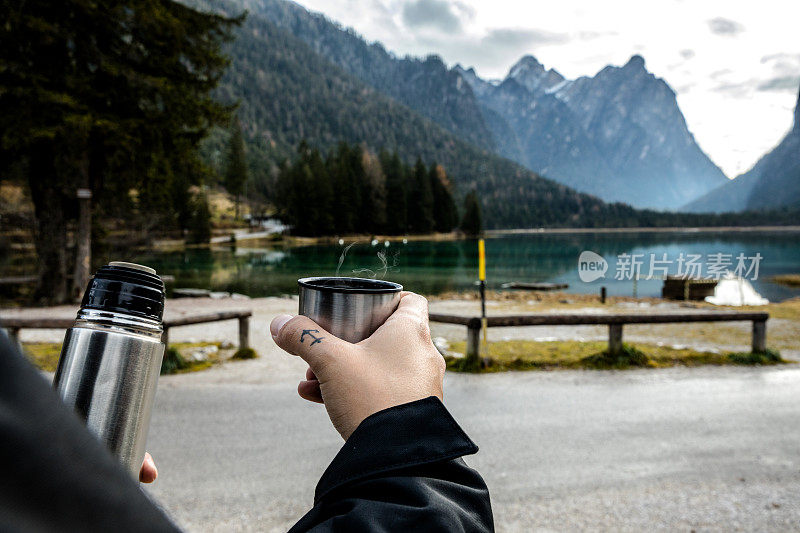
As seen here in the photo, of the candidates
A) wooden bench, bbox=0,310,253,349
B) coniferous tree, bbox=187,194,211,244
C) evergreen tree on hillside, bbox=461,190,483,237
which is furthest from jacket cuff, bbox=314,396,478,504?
evergreen tree on hillside, bbox=461,190,483,237

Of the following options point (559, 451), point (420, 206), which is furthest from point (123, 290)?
point (420, 206)

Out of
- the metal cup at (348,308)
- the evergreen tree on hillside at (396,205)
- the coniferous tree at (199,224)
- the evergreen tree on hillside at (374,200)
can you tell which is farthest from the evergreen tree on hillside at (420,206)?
the metal cup at (348,308)

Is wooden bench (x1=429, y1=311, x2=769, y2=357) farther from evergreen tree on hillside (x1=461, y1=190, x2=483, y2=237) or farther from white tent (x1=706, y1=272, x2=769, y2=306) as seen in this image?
evergreen tree on hillside (x1=461, y1=190, x2=483, y2=237)

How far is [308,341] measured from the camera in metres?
1.10

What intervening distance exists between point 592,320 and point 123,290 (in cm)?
802

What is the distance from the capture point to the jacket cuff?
0.78 metres

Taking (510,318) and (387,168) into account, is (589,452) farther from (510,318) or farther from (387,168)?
(387,168)

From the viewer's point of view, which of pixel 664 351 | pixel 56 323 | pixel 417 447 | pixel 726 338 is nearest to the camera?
pixel 417 447

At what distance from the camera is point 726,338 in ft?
36.3

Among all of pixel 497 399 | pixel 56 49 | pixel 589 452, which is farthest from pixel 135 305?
pixel 56 49

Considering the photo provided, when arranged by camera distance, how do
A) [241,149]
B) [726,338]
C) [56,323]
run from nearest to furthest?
[56,323]
[726,338]
[241,149]

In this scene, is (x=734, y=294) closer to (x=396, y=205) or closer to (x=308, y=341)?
(x=308, y=341)

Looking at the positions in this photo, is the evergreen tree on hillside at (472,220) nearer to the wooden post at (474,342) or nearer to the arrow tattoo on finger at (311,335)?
the wooden post at (474,342)

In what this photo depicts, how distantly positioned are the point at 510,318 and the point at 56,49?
14432 millimetres
